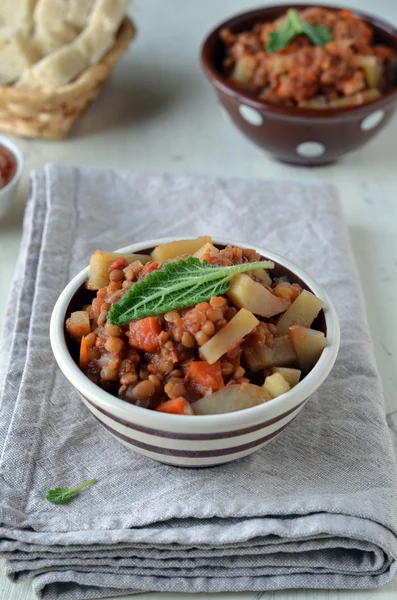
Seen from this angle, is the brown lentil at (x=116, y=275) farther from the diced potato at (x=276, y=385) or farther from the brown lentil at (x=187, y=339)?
the diced potato at (x=276, y=385)

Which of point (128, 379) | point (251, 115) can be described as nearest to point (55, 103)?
point (251, 115)

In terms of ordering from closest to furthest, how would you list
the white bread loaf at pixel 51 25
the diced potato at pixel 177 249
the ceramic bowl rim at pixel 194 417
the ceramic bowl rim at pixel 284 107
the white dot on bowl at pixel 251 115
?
the ceramic bowl rim at pixel 194 417 < the diced potato at pixel 177 249 < the ceramic bowl rim at pixel 284 107 < the white dot on bowl at pixel 251 115 < the white bread loaf at pixel 51 25

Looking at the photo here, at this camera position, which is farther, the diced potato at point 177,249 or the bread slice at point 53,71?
the bread slice at point 53,71

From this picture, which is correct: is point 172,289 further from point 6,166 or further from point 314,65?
point 314,65

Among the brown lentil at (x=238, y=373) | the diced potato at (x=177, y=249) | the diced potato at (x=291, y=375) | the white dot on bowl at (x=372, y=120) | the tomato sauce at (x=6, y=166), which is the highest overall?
the diced potato at (x=177, y=249)

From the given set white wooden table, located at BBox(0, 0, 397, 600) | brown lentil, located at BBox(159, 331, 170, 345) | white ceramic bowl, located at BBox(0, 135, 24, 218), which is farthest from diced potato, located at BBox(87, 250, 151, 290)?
white ceramic bowl, located at BBox(0, 135, 24, 218)

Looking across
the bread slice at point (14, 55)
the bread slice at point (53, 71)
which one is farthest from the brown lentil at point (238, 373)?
the bread slice at point (14, 55)

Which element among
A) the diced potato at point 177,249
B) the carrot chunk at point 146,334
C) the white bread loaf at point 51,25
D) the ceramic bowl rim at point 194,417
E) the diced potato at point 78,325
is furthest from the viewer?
the white bread loaf at point 51,25
